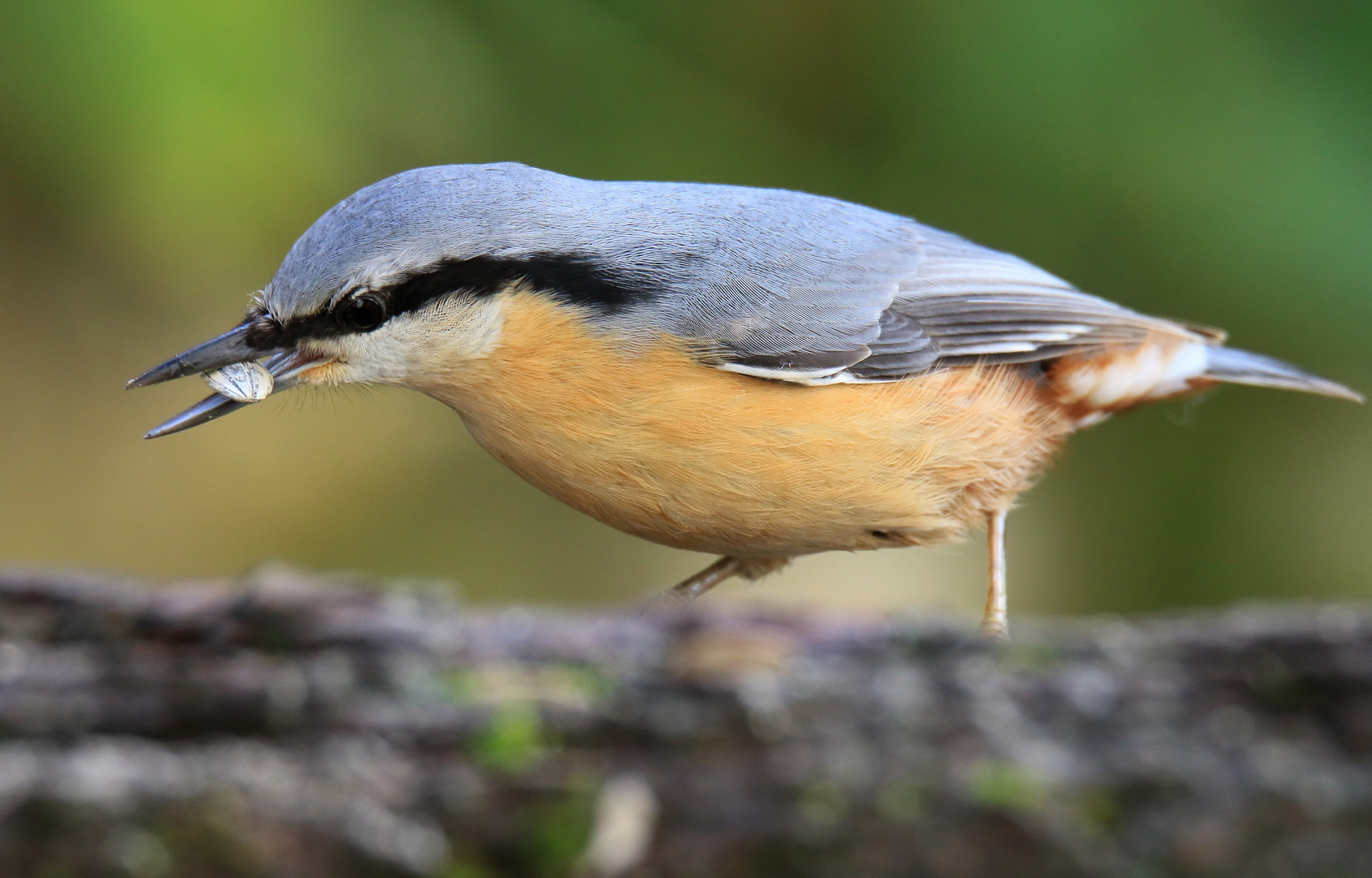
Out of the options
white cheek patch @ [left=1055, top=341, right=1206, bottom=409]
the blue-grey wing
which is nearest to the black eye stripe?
the blue-grey wing

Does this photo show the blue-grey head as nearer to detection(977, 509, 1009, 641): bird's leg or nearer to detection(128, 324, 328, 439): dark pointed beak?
detection(128, 324, 328, 439): dark pointed beak

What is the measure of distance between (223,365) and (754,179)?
207 cm

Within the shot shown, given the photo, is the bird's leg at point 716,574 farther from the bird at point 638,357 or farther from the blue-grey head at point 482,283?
the blue-grey head at point 482,283

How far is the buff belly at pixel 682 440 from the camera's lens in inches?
76.9

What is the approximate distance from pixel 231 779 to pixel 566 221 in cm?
128

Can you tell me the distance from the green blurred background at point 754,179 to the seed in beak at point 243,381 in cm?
102

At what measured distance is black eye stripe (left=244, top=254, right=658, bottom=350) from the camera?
6.39ft

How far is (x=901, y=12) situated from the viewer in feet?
11.4

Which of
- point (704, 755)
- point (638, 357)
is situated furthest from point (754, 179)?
point (704, 755)

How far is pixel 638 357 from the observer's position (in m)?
1.99

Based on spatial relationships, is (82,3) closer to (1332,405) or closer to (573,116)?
(573,116)

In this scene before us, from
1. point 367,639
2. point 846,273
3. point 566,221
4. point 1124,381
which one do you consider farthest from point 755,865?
point 1124,381

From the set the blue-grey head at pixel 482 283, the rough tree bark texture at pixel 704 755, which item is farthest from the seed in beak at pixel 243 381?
the rough tree bark texture at pixel 704 755

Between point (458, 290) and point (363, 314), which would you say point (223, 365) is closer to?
point (363, 314)
